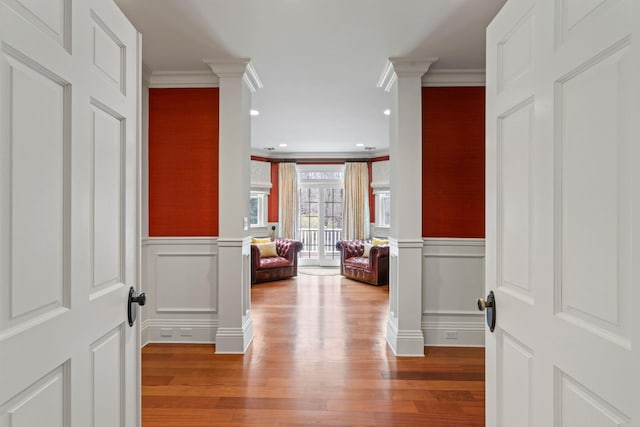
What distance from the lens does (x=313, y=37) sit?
2.67m

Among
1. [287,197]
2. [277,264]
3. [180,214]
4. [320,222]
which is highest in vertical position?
[287,197]

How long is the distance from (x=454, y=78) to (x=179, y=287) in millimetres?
3316

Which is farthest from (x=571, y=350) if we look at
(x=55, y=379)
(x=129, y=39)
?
(x=129, y=39)

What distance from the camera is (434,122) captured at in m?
3.28

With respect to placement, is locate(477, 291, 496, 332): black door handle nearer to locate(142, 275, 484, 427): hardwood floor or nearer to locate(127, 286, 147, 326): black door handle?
locate(142, 275, 484, 427): hardwood floor

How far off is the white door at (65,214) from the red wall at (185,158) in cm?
201

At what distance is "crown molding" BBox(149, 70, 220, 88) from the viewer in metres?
3.28

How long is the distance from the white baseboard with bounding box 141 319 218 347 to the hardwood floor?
3.0 inches

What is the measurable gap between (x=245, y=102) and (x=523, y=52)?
2.66 m

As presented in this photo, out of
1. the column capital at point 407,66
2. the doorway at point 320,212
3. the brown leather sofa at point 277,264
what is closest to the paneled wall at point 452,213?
the column capital at point 407,66

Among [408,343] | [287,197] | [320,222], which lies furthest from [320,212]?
[408,343]

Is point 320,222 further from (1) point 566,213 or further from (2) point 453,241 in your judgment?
(1) point 566,213

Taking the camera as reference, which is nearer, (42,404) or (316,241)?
(42,404)

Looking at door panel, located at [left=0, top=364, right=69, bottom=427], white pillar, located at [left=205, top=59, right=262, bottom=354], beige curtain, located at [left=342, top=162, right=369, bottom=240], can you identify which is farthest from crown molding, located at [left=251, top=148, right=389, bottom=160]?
door panel, located at [left=0, top=364, right=69, bottom=427]
